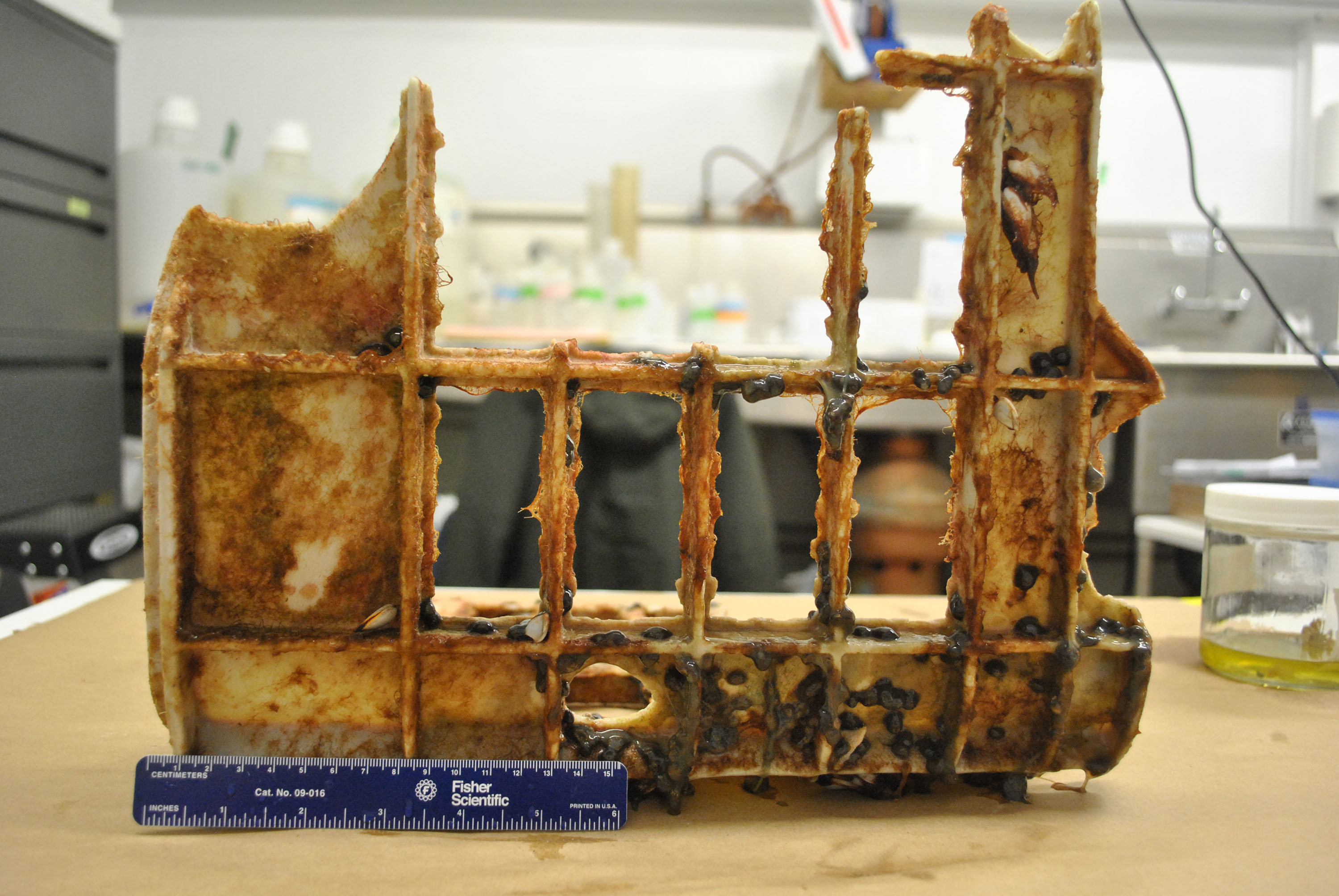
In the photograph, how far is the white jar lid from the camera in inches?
38.4

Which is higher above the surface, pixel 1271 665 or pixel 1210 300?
pixel 1210 300

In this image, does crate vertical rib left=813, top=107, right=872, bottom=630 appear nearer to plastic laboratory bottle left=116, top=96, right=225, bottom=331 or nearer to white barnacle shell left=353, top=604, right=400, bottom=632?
white barnacle shell left=353, top=604, right=400, bottom=632

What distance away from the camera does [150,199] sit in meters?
2.53

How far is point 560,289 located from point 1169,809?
239cm

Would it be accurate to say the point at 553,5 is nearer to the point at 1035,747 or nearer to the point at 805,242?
the point at 805,242

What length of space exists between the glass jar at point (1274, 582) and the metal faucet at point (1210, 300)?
2.34 meters

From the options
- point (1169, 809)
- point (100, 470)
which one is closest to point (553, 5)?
point (100, 470)

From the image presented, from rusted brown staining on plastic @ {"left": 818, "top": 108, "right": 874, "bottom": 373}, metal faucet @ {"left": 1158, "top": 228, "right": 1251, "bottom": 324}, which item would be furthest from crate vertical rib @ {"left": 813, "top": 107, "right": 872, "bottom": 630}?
metal faucet @ {"left": 1158, "top": 228, "right": 1251, "bottom": 324}

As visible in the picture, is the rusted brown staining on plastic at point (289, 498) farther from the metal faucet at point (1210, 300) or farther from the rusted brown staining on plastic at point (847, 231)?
the metal faucet at point (1210, 300)

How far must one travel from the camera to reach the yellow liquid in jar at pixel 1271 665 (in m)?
1.03

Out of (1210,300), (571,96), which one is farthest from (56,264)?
(1210,300)

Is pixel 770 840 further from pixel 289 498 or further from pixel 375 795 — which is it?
pixel 289 498

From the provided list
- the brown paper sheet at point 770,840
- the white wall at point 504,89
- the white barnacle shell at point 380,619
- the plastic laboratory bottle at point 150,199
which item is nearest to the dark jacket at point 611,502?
the brown paper sheet at point 770,840

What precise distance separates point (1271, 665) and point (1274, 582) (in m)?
0.12
